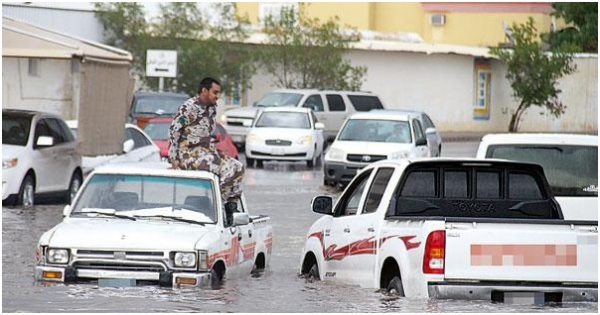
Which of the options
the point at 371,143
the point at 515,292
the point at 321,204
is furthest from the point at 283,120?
the point at 515,292

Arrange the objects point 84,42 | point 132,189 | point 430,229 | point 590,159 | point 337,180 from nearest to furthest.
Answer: point 430,229, point 132,189, point 590,159, point 84,42, point 337,180

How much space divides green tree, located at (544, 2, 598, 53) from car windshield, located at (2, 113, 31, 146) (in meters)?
32.6

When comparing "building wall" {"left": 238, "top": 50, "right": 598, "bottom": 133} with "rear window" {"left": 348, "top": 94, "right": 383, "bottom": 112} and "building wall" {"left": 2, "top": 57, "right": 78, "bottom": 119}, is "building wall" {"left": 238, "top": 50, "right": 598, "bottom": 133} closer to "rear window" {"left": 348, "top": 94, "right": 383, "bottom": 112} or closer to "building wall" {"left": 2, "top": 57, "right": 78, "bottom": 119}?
"rear window" {"left": 348, "top": 94, "right": 383, "bottom": 112}

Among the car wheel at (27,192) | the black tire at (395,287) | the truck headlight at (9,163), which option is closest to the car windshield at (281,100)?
the car wheel at (27,192)

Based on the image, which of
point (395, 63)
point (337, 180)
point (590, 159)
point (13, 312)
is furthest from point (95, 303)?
point (395, 63)

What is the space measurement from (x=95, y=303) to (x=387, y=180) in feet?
8.85

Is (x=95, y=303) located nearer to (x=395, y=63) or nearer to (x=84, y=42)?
(x=84, y=42)

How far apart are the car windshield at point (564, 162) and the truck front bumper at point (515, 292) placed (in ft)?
15.3

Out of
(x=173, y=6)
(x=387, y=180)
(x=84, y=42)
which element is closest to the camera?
(x=387, y=180)

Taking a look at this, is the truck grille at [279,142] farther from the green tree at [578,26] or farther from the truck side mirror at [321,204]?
the truck side mirror at [321,204]

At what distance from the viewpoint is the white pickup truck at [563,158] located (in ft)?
52.8

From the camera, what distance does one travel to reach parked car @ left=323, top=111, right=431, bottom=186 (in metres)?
30.3

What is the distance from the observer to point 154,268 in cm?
1320

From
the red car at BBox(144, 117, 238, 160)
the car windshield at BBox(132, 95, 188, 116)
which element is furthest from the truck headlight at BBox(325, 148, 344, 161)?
the car windshield at BBox(132, 95, 188, 116)
